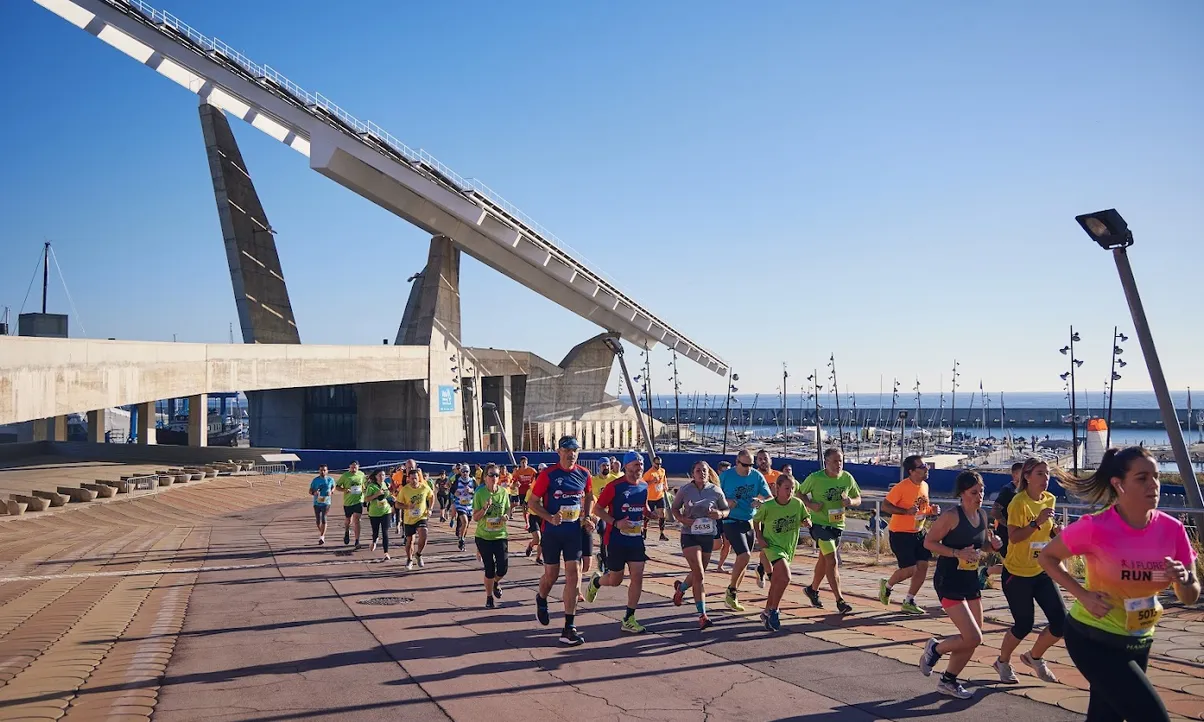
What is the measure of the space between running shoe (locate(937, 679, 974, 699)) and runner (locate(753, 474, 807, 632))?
2615mm

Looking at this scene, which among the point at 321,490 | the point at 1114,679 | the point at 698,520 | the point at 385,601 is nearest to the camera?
the point at 1114,679

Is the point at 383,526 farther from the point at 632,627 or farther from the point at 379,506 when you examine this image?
the point at 632,627

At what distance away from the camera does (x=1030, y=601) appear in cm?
689

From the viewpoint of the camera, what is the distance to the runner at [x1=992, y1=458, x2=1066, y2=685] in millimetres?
6785

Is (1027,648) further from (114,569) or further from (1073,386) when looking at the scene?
(1073,386)

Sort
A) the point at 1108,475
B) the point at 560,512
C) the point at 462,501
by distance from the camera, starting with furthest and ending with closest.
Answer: the point at 462,501
the point at 560,512
the point at 1108,475

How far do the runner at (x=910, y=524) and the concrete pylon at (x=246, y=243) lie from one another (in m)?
42.9

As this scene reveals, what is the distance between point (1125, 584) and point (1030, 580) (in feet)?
9.48

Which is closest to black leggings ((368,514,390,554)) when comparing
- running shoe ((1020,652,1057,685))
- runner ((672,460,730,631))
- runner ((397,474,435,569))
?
runner ((397,474,435,569))

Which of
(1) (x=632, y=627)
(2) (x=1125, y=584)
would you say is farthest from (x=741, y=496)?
(2) (x=1125, y=584)

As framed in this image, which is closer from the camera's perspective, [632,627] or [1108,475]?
[1108,475]

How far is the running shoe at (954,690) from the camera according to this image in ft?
20.9

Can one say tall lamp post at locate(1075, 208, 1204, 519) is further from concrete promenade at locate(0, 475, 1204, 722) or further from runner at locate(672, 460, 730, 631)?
runner at locate(672, 460, 730, 631)

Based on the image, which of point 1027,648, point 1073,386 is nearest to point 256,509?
point 1027,648
